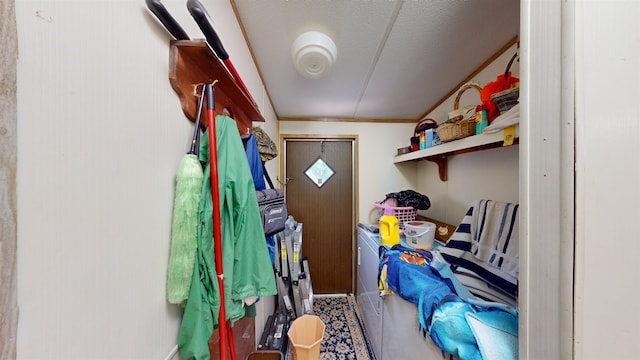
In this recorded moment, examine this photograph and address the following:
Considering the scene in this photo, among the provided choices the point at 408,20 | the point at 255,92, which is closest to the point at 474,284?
the point at 408,20

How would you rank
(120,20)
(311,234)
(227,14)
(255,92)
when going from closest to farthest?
(120,20)
(227,14)
(255,92)
(311,234)

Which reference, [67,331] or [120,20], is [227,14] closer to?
[120,20]

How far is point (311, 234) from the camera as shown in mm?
2330

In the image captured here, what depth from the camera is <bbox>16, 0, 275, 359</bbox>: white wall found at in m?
0.28

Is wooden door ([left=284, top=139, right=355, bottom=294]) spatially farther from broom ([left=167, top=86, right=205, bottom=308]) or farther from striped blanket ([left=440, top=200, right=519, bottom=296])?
broom ([left=167, top=86, right=205, bottom=308])

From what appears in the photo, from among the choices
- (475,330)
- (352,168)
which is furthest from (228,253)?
(352,168)

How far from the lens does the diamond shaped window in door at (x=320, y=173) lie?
2.34 m

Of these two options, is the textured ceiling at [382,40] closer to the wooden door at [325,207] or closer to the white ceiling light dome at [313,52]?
the white ceiling light dome at [313,52]

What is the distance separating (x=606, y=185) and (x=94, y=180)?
3.32 ft

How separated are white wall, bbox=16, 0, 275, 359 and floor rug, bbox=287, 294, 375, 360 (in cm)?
142

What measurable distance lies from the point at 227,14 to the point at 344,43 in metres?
0.58

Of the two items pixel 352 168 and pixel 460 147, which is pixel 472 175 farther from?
pixel 352 168

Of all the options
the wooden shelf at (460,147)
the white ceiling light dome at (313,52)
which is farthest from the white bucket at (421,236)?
the white ceiling light dome at (313,52)

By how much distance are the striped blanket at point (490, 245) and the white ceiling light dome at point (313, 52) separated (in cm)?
112
